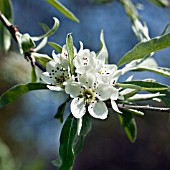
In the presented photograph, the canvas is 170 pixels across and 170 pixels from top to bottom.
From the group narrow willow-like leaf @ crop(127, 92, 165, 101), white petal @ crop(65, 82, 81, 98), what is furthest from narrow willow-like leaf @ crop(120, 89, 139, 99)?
white petal @ crop(65, 82, 81, 98)

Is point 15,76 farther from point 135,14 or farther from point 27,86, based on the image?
point 27,86

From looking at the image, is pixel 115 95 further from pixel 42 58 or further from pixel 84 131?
pixel 42 58

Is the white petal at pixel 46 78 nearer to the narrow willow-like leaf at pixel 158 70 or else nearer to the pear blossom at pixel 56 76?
the pear blossom at pixel 56 76

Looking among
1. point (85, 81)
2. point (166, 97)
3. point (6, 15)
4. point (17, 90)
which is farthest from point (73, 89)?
point (6, 15)

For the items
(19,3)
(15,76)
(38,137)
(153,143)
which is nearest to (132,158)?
(153,143)

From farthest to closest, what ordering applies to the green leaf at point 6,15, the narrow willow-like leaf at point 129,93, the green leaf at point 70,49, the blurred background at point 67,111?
the blurred background at point 67,111 < the green leaf at point 6,15 < the narrow willow-like leaf at point 129,93 < the green leaf at point 70,49

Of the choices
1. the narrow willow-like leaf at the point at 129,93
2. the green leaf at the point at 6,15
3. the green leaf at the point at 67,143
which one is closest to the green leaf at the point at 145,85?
the narrow willow-like leaf at the point at 129,93

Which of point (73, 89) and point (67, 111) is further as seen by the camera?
point (67, 111)
